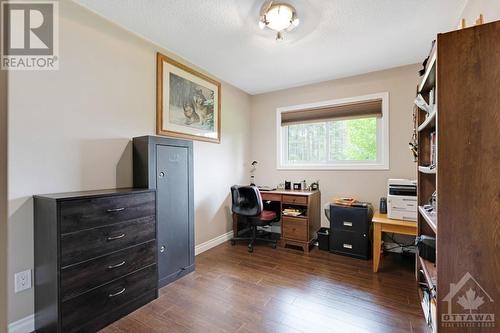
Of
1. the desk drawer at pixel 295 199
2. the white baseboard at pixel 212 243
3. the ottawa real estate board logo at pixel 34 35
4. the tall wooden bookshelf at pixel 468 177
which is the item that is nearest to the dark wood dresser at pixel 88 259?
the ottawa real estate board logo at pixel 34 35

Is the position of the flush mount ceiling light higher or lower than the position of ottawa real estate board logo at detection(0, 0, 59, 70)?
higher

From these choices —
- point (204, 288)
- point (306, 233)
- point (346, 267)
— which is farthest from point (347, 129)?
point (204, 288)

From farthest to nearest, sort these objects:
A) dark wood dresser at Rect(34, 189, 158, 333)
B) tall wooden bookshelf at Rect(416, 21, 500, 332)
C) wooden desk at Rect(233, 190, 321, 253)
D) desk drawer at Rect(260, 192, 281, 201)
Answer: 1. desk drawer at Rect(260, 192, 281, 201)
2. wooden desk at Rect(233, 190, 321, 253)
3. dark wood dresser at Rect(34, 189, 158, 333)
4. tall wooden bookshelf at Rect(416, 21, 500, 332)

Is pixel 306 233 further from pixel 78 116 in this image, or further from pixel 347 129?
pixel 78 116

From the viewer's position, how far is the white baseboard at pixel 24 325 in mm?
1613

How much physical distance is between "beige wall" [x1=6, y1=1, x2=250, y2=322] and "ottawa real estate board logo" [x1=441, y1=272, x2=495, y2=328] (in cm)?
243

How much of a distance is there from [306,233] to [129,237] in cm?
221

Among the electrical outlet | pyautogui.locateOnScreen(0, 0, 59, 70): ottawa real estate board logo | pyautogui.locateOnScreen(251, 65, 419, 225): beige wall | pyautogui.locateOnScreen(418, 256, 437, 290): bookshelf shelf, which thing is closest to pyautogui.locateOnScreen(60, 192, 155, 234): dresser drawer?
the electrical outlet

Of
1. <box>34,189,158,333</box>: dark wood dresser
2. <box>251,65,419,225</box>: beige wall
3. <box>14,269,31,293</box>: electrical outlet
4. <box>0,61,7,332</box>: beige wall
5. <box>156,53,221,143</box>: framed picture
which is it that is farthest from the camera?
<box>251,65,419,225</box>: beige wall

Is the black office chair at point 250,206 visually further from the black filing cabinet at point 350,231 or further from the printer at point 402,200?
the printer at point 402,200

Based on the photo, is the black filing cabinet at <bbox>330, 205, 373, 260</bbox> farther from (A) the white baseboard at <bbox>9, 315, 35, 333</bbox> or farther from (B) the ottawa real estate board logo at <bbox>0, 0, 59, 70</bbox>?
(B) the ottawa real estate board logo at <bbox>0, 0, 59, 70</bbox>

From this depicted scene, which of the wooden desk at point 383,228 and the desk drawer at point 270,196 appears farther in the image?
the desk drawer at point 270,196

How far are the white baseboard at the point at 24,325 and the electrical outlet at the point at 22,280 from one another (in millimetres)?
214

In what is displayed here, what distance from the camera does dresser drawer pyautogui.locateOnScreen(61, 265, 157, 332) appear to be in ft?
5.12
